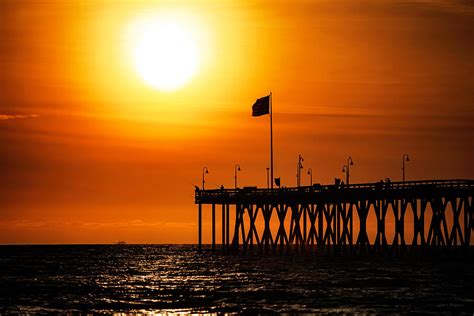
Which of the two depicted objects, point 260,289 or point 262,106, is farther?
point 262,106

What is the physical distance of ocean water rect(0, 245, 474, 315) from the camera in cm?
5447

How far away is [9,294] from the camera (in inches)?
2594

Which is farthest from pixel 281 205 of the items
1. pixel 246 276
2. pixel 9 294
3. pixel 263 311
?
pixel 263 311

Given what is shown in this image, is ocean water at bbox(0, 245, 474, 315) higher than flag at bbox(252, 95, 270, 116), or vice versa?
flag at bbox(252, 95, 270, 116)

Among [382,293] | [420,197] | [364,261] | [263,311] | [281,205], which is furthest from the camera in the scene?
[281,205]

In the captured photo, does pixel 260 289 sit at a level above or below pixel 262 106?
below

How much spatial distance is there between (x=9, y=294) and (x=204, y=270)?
101 feet

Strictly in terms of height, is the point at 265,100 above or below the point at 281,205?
above

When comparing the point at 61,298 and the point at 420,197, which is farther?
the point at 420,197

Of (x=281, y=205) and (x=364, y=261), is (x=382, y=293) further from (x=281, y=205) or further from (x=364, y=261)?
(x=281, y=205)

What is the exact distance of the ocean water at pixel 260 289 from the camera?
54.5m

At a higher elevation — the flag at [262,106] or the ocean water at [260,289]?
the flag at [262,106]

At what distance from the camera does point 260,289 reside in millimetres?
66000

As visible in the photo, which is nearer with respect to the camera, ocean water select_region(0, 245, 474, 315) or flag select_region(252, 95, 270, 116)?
ocean water select_region(0, 245, 474, 315)
